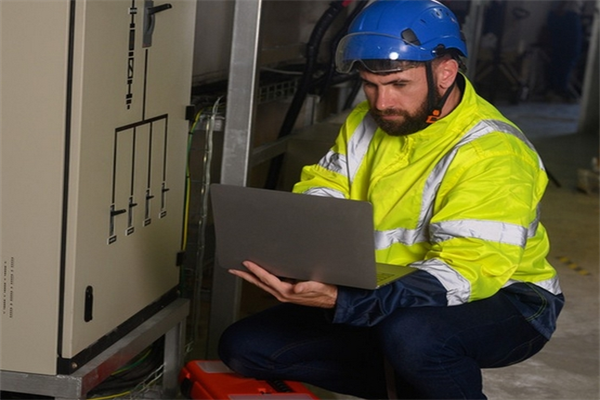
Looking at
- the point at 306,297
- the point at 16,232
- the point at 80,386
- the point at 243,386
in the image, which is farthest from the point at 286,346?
the point at 16,232

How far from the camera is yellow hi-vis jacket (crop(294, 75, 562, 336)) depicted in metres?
1.85

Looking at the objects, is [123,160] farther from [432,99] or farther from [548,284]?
[548,284]

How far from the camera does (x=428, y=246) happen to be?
2047 mm

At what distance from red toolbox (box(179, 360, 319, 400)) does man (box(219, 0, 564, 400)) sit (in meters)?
0.03

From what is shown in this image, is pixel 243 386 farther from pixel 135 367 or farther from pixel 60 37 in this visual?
pixel 60 37

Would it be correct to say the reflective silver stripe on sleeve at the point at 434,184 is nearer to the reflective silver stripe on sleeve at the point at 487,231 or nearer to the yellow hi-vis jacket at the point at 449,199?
the yellow hi-vis jacket at the point at 449,199

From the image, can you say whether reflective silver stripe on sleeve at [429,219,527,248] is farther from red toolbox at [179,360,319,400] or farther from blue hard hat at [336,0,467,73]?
red toolbox at [179,360,319,400]

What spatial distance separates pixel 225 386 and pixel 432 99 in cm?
81

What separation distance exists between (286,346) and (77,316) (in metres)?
0.50

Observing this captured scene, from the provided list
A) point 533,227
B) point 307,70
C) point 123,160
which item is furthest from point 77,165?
point 307,70

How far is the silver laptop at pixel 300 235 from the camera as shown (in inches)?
69.8

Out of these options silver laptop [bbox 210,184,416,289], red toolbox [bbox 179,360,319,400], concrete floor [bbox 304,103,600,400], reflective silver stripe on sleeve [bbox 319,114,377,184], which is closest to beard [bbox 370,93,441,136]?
reflective silver stripe on sleeve [bbox 319,114,377,184]

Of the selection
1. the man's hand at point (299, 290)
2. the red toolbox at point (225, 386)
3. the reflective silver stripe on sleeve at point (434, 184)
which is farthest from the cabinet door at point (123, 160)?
the reflective silver stripe on sleeve at point (434, 184)

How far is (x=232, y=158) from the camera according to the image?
7.71 ft
